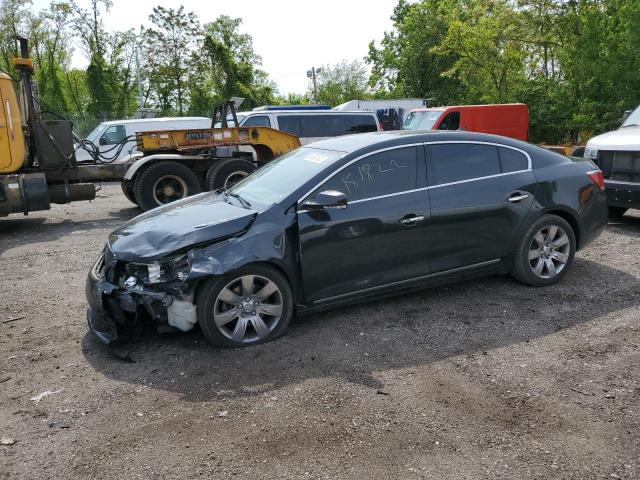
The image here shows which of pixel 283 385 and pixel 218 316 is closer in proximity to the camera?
pixel 283 385

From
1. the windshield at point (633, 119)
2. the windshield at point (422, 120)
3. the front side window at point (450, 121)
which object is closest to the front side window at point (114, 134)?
the windshield at point (422, 120)

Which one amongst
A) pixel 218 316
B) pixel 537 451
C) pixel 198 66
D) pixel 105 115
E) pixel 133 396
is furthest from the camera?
pixel 198 66

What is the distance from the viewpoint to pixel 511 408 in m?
3.38

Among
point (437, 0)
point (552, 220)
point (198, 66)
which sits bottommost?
point (552, 220)

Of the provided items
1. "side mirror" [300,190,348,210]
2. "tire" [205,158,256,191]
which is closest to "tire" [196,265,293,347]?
"side mirror" [300,190,348,210]

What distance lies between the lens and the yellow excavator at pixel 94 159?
29.7 feet

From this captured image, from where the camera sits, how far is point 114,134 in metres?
16.5

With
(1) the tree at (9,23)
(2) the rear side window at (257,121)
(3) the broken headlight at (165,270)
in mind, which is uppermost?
(1) the tree at (9,23)

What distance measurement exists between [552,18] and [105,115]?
74.8 ft

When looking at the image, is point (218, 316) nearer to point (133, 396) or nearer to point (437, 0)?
point (133, 396)

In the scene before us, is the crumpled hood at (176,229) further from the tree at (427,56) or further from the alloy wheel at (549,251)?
the tree at (427,56)

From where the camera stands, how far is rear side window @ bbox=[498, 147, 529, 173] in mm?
5247

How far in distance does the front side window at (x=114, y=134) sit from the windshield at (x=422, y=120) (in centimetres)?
868

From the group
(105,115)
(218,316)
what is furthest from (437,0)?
(218,316)
